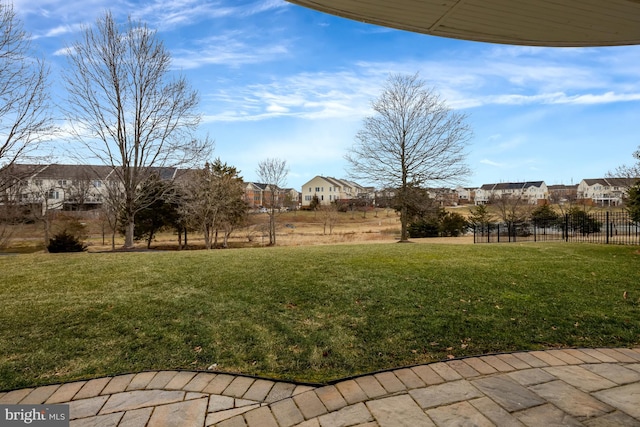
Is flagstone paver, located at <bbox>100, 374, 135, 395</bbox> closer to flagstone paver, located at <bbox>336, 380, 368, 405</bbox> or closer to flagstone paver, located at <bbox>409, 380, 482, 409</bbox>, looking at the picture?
flagstone paver, located at <bbox>336, 380, 368, 405</bbox>

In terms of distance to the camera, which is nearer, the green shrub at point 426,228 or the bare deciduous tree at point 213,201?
the bare deciduous tree at point 213,201

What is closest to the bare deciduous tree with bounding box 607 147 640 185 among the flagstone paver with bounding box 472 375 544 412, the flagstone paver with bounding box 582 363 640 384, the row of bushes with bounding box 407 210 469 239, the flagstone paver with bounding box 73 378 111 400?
the row of bushes with bounding box 407 210 469 239

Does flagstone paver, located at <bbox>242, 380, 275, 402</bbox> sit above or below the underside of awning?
below

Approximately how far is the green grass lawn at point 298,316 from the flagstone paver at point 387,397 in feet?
0.68

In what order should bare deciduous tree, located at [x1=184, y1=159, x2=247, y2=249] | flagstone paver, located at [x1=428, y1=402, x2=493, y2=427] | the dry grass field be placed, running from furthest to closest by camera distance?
1. the dry grass field
2. bare deciduous tree, located at [x1=184, y1=159, x2=247, y2=249]
3. flagstone paver, located at [x1=428, y1=402, x2=493, y2=427]

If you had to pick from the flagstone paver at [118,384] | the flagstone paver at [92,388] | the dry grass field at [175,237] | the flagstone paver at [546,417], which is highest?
the flagstone paver at [546,417]

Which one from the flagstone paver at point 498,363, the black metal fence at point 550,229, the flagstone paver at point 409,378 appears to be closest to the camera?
the flagstone paver at point 409,378

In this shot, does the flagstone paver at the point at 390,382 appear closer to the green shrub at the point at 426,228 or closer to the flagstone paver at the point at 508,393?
the flagstone paver at the point at 508,393

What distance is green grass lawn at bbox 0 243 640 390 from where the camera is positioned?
284cm

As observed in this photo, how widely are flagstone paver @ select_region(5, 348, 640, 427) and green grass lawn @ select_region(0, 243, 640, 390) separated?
209 mm

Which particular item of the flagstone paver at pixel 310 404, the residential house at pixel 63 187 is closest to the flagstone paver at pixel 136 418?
the flagstone paver at pixel 310 404

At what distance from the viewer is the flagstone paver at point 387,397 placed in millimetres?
1954

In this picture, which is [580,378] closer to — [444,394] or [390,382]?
[444,394]

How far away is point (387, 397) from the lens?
2.18 m
